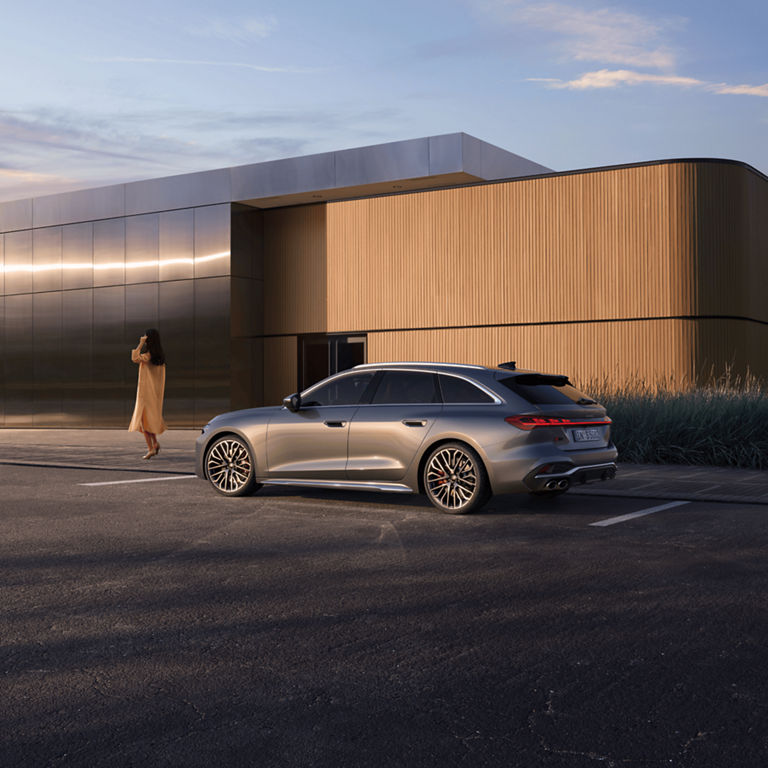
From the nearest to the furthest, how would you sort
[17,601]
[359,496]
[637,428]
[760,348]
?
1. [17,601]
2. [359,496]
3. [637,428]
4. [760,348]

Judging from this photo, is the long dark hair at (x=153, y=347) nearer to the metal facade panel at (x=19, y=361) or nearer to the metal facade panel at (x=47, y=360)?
the metal facade panel at (x=47, y=360)

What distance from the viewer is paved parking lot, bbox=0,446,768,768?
3547 millimetres

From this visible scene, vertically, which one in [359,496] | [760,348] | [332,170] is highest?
[332,170]

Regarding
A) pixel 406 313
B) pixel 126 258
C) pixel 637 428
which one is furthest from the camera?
pixel 126 258

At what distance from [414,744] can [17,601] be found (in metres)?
3.23

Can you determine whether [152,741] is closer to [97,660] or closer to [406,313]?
[97,660]

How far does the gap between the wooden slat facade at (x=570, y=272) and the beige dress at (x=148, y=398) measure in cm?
954

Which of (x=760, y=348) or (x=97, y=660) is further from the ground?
(x=760, y=348)

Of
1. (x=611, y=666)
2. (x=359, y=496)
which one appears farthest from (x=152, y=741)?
(x=359, y=496)

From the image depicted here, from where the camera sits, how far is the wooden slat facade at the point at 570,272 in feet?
72.4

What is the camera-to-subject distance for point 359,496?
11.0m

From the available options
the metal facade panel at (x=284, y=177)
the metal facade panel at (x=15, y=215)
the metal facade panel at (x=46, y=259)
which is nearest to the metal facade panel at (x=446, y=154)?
the metal facade panel at (x=284, y=177)

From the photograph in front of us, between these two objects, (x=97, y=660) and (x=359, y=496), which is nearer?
(x=97, y=660)

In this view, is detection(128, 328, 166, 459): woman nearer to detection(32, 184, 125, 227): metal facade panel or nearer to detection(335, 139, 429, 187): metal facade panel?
detection(335, 139, 429, 187): metal facade panel
